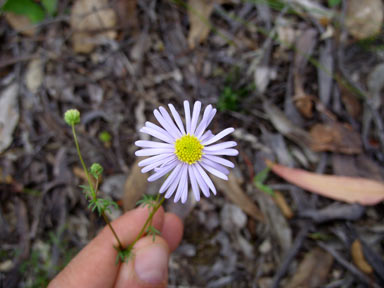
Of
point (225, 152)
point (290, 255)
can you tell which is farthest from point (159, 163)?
point (290, 255)

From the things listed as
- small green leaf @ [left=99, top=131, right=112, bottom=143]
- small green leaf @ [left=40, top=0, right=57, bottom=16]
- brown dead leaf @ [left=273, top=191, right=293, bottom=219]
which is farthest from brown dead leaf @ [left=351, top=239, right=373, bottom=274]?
small green leaf @ [left=40, top=0, right=57, bottom=16]

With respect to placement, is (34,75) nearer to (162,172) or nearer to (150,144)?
(150,144)

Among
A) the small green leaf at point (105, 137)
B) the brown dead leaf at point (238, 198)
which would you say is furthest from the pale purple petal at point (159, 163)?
the small green leaf at point (105, 137)

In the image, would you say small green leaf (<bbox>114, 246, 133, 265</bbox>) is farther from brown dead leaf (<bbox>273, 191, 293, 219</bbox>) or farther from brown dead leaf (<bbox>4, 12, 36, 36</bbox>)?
brown dead leaf (<bbox>4, 12, 36, 36</bbox>)

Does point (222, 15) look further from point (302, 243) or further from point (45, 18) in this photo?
point (302, 243)

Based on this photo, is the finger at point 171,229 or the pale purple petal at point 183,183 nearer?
the pale purple petal at point 183,183

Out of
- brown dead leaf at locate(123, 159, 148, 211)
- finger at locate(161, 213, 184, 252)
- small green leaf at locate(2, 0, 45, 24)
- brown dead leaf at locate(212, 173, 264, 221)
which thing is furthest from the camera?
small green leaf at locate(2, 0, 45, 24)

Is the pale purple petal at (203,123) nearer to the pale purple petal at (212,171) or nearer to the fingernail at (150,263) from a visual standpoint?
the pale purple petal at (212,171)
